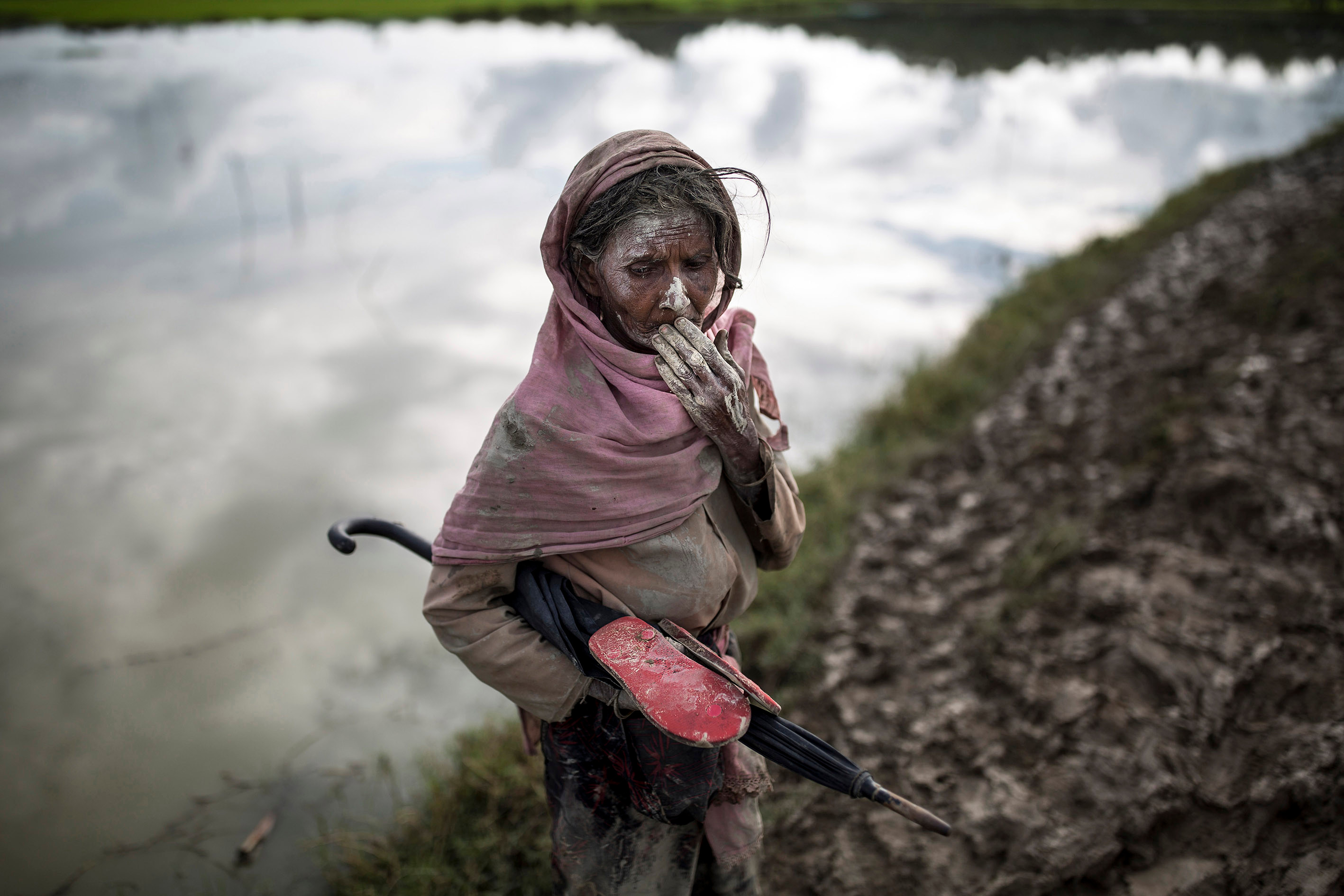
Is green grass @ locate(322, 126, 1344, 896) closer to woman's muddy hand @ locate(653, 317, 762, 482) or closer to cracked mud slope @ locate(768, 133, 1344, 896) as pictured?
cracked mud slope @ locate(768, 133, 1344, 896)

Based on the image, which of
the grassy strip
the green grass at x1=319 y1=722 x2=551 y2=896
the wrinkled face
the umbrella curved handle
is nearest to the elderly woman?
the wrinkled face

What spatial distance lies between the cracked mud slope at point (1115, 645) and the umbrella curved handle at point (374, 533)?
1536mm

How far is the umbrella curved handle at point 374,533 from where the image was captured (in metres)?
1.55

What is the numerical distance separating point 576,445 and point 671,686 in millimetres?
401

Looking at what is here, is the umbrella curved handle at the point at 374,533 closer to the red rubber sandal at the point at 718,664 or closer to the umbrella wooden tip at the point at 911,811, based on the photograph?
the red rubber sandal at the point at 718,664

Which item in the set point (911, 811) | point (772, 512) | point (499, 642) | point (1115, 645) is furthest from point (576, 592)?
point (1115, 645)

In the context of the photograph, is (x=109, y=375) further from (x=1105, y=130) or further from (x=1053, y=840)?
(x=1105, y=130)

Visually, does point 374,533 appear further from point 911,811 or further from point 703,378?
point 911,811

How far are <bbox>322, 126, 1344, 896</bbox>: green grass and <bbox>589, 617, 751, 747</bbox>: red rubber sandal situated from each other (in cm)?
156

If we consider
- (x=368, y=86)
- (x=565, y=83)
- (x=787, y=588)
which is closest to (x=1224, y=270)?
(x=787, y=588)

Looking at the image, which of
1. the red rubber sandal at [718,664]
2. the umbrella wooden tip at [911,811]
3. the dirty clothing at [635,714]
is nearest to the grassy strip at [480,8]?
the dirty clothing at [635,714]

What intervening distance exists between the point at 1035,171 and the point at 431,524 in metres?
9.53

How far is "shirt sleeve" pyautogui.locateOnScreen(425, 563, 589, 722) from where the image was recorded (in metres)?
1.38

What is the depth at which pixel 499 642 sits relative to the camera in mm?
1374
